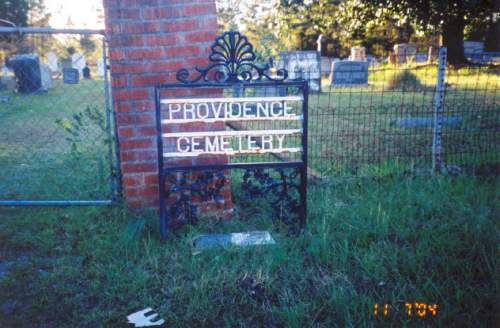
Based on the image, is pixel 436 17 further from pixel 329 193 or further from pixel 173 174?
pixel 173 174

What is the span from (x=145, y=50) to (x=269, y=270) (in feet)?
6.06

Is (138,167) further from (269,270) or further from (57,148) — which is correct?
(57,148)

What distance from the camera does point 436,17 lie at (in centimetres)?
1364

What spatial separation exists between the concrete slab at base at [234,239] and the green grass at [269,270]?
0.09 meters

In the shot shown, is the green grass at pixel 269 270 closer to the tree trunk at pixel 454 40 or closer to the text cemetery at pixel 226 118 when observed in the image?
the text cemetery at pixel 226 118

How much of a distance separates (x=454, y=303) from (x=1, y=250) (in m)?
2.99

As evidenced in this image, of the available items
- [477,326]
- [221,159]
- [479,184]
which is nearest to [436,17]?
[479,184]

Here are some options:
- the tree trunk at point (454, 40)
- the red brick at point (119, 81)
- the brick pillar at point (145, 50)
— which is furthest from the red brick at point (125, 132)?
the tree trunk at point (454, 40)

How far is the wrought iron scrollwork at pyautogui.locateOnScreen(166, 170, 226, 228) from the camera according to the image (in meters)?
3.12

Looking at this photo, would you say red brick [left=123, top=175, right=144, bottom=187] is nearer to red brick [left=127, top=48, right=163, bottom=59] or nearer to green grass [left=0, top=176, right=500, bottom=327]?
green grass [left=0, top=176, right=500, bottom=327]

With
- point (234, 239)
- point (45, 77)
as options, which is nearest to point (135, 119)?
point (234, 239)

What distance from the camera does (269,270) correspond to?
8.50 feet
